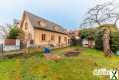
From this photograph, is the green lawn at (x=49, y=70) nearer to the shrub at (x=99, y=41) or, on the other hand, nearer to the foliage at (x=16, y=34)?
the foliage at (x=16, y=34)

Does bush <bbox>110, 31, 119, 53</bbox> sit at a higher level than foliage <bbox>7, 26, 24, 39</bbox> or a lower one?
lower

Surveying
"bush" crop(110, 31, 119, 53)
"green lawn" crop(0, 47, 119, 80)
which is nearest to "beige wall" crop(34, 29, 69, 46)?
"bush" crop(110, 31, 119, 53)

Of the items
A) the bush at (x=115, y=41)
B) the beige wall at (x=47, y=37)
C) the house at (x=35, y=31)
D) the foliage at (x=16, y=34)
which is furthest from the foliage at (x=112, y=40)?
the foliage at (x=16, y=34)

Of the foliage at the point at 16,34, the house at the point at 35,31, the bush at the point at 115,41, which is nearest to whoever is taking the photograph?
the foliage at the point at 16,34

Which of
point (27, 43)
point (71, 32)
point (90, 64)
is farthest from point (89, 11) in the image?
point (71, 32)

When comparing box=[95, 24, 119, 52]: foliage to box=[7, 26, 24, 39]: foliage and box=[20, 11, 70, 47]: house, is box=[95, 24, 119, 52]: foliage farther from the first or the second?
box=[7, 26, 24, 39]: foliage

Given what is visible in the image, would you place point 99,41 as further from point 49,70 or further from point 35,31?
point 49,70

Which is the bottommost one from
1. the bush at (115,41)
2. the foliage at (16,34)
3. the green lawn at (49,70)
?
the green lawn at (49,70)

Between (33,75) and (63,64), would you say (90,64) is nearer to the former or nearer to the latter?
(63,64)

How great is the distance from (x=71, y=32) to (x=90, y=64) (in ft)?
135

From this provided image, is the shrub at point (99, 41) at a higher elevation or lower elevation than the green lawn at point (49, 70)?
higher

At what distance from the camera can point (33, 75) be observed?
15.5 meters

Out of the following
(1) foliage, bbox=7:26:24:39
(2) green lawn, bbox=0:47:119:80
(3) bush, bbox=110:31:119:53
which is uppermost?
(1) foliage, bbox=7:26:24:39

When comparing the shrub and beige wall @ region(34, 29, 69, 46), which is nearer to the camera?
beige wall @ region(34, 29, 69, 46)
